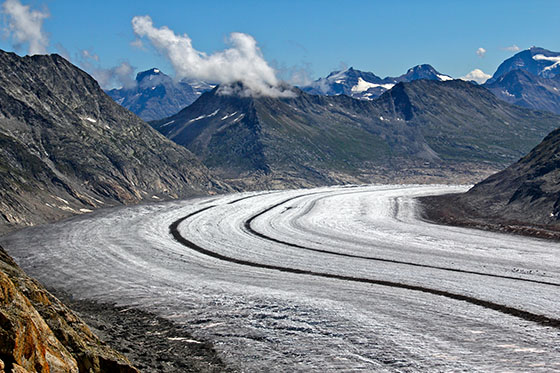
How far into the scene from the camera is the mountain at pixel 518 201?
2451 inches

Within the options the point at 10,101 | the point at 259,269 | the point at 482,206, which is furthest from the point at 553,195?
the point at 10,101

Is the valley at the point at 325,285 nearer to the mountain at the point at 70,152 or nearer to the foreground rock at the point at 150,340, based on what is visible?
the foreground rock at the point at 150,340

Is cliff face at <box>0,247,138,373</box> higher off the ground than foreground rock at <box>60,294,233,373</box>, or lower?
higher

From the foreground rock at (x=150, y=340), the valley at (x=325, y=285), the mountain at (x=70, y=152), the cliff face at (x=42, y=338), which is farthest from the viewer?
the mountain at (x=70, y=152)

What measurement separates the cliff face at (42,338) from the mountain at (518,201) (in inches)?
1929

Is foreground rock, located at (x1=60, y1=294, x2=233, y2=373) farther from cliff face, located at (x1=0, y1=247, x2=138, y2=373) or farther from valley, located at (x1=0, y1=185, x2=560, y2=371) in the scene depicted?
cliff face, located at (x1=0, y1=247, x2=138, y2=373)

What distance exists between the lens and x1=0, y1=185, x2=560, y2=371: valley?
22.7 meters

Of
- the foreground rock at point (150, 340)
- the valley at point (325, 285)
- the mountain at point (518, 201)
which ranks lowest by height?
the foreground rock at point (150, 340)

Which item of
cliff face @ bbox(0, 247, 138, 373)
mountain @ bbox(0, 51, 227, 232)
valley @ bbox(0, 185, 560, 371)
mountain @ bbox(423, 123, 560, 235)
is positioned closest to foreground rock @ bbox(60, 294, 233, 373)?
valley @ bbox(0, 185, 560, 371)

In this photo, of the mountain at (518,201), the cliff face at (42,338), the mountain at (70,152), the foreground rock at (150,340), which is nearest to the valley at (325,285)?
the foreground rock at (150,340)

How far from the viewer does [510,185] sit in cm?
8369

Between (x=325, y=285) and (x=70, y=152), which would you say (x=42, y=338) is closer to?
(x=325, y=285)

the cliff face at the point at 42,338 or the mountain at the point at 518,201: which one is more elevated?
the mountain at the point at 518,201

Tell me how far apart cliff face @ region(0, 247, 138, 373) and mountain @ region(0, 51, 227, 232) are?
1775 inches
